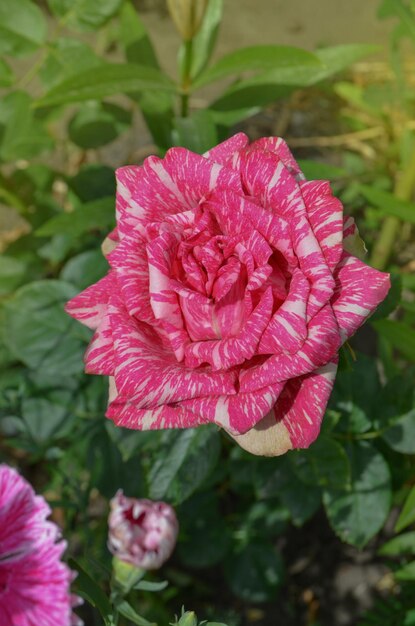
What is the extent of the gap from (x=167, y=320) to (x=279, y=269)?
0.11 meters

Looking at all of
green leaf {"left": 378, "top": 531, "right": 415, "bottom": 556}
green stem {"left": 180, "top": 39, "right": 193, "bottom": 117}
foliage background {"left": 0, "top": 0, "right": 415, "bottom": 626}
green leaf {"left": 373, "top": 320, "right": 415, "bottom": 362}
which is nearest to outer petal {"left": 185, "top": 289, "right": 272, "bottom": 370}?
foliage background {"left": 0, "top": 0, "right": 415, "bottom": 626}

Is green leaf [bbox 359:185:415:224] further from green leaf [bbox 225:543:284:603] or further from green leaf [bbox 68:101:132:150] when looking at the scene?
green leaf [bbox 225:543:284:603]

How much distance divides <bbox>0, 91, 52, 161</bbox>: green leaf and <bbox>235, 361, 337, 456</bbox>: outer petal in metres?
0.70

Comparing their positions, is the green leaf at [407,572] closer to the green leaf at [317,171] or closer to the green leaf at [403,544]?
the green leaf at [403,544]

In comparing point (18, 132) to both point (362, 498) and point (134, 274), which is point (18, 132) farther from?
point (362, 498)

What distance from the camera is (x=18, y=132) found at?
1.17 m

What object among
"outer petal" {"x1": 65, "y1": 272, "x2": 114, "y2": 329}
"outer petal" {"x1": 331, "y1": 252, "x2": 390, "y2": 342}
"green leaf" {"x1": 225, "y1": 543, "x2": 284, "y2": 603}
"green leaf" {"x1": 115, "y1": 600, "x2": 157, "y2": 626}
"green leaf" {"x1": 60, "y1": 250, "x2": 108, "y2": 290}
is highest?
"outer petal" {"x1": 331, "y1": 252, "x2": 390, "y2": 342}

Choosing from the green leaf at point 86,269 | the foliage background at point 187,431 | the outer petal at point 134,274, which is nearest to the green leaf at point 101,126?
the foliage background at point 187,431

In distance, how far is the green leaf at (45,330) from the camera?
1.03 meters

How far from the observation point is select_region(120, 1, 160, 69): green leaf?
1106 millimetres

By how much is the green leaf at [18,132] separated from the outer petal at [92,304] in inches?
21.3

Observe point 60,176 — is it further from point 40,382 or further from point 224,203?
point 224,203

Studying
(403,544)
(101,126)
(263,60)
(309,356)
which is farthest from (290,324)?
(101,126)

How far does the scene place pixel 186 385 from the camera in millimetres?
600
